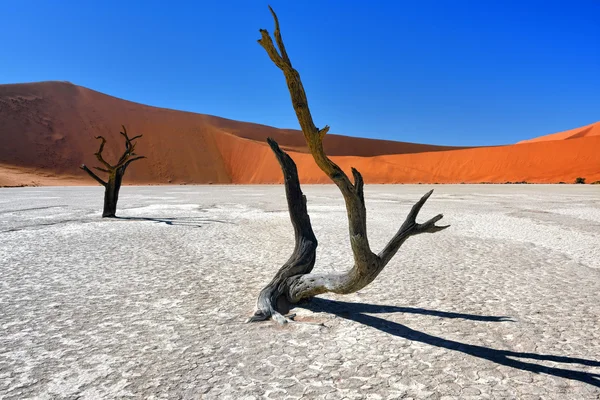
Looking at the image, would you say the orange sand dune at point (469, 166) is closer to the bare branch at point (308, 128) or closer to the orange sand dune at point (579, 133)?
the bare branch at point (308, 128)

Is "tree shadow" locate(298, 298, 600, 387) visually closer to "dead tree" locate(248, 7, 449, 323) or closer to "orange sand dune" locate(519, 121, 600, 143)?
"dead tree" locate(248, 7, 449, 323)

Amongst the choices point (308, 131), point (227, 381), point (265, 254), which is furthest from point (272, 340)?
point (265, 254)

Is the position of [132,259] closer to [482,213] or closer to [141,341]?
[141,341]

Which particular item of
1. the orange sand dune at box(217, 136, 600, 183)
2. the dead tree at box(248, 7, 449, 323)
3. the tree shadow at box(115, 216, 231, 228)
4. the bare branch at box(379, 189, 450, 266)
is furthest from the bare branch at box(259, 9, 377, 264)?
the orange sand dune at box(217, 136, 600, 183)

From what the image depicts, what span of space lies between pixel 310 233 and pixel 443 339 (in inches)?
65.6

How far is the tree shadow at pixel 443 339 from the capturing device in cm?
269

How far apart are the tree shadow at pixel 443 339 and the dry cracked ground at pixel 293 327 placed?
16 mm

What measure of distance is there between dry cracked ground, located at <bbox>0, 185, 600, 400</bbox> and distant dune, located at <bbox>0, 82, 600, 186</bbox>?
3838cm

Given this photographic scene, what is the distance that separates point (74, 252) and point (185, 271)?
2.34 metres

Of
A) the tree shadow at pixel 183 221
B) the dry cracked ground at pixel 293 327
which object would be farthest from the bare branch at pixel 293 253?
the tree shadow at pixel 183 221

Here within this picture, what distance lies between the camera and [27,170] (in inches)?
1738

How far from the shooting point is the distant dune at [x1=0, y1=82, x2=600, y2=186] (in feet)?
147

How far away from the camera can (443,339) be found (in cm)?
322

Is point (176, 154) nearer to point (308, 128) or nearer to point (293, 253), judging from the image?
point (293, 253)
